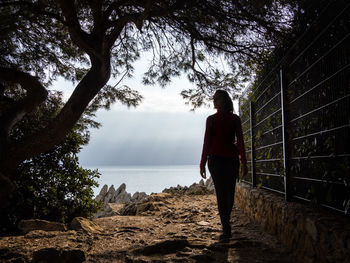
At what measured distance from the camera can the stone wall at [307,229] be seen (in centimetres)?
209

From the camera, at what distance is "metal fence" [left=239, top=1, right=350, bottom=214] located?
7.61ft

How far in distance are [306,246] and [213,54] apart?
416 cm

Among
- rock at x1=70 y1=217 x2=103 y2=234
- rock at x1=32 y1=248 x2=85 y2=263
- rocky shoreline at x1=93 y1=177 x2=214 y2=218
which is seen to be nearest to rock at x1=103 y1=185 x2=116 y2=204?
rocky shoreline at x1=93 y1=177 x2=214 y2=218

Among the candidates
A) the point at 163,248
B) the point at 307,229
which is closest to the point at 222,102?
the point at 307,229

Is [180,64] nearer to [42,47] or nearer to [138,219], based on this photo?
[42,47]

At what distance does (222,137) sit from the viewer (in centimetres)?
370

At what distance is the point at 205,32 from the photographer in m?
5.32

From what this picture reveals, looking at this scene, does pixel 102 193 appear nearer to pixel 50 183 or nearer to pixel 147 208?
pixel 147 208

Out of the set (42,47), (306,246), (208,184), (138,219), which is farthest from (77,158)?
(208,184)

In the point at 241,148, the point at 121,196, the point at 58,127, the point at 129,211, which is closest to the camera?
the point at 241,148

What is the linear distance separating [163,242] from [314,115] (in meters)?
2.22

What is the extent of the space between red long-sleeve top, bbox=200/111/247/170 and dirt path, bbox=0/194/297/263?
1031 millimetres

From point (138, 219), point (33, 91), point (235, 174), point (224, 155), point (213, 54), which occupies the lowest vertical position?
point (138, 219)

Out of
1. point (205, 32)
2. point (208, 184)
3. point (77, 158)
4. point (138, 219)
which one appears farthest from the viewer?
point (208, 184)
